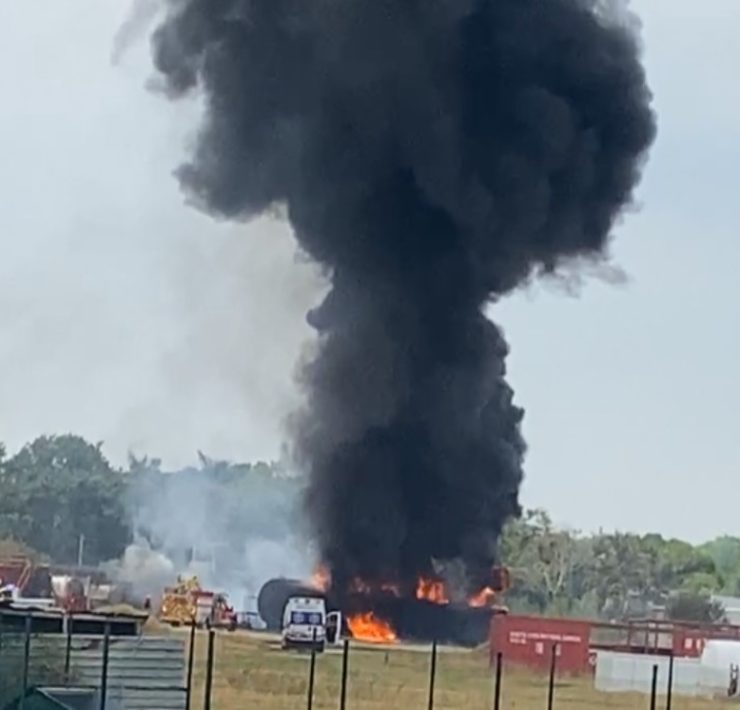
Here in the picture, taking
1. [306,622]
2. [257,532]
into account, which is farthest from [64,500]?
[306,622]

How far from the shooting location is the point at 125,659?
28.0 m

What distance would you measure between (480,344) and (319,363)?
4.70 metres

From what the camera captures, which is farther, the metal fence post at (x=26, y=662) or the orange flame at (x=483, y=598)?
the orange flame at (x=483, y=598)

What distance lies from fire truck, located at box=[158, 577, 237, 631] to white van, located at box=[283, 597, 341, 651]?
3635 millimetres

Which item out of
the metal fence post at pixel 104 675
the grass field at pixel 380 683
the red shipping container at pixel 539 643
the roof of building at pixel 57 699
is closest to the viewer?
the metal fence post at pixel 104 675

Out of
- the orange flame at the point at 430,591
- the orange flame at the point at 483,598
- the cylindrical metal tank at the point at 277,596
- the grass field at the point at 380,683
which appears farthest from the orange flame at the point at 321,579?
the grass field at the point at 380,683

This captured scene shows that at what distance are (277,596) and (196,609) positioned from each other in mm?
2470

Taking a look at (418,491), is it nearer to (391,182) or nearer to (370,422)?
(370,422)

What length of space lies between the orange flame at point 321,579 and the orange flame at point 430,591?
2.60 metres

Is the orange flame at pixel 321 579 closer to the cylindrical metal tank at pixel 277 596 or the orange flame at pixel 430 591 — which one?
the cylindrical metal tank at pixel 277 596

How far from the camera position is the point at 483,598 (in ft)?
213

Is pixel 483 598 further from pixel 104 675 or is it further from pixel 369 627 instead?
pixel 104 675

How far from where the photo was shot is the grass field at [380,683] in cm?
3972

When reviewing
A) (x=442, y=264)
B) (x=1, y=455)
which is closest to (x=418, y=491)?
(x=442, y=264)
